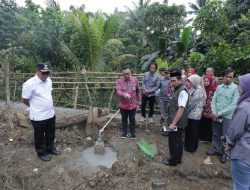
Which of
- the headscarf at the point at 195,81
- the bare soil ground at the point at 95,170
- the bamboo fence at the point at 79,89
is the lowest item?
the bare soil ground at the point at 95,170

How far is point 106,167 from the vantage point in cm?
481

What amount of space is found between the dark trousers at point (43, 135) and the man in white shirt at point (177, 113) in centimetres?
200

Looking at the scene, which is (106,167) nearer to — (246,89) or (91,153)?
(91,153)

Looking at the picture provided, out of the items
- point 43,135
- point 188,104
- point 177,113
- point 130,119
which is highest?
point 188,104

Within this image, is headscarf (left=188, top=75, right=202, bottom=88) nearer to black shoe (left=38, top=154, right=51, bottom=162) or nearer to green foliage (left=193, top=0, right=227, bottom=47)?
black shoe (left=38, top=154, right=51, bottom=162)

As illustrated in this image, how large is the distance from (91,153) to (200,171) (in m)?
1.93

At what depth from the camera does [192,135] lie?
534 centimetres

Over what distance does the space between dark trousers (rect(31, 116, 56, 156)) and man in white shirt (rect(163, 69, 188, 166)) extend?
78.9 inches

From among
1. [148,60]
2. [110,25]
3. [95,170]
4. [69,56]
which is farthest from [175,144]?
[148,60]

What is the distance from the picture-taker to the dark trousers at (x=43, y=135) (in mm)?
4754

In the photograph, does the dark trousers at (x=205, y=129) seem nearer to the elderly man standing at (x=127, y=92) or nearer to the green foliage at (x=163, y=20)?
the elderly man standing at (x=127, y=92)

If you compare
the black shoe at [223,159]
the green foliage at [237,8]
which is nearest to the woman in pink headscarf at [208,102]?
the black shoe at [223,159]

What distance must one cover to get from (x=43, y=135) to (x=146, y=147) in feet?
6.12

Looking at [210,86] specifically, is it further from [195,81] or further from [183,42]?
[183,42]
